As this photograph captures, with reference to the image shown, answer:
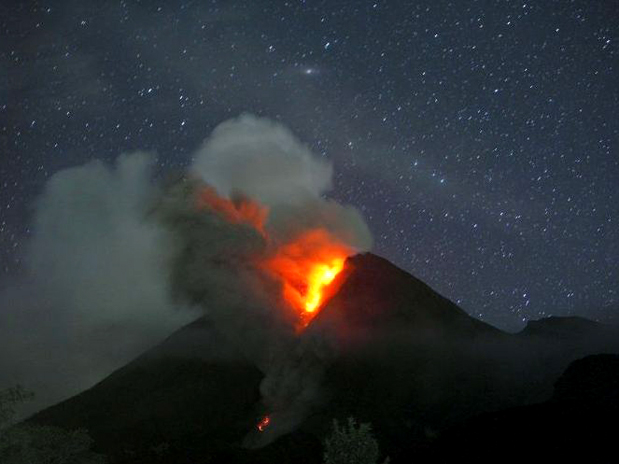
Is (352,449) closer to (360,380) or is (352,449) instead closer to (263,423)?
(263,423)

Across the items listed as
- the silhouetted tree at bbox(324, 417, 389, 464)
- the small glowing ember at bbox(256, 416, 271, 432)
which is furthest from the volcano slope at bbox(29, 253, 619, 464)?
the silhouetted tree at bbox(324, 417, 389, 464)

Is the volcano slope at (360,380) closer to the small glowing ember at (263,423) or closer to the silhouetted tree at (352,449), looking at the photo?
the small glowing ember at (263,423)

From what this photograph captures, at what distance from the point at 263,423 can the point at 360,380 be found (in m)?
20.2

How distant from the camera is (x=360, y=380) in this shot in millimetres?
118125

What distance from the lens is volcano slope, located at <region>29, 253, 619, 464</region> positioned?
101 meters

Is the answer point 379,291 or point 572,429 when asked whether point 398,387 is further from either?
point 572,429

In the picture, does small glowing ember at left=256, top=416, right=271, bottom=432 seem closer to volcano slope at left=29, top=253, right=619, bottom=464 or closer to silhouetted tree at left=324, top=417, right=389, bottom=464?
volcano slope at left=29, top=253, right=619, bottom=464

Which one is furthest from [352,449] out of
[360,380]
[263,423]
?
[360,380]

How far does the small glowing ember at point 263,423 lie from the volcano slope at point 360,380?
69.8 inches

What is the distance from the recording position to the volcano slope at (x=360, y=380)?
332 ft

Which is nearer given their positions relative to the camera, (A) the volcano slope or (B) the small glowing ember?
(A) the volcano slope

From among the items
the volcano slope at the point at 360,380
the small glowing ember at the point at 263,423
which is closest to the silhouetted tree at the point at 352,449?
the volcano slope at the point at 360,380

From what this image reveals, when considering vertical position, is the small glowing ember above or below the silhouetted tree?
above

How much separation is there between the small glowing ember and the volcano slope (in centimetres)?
177
